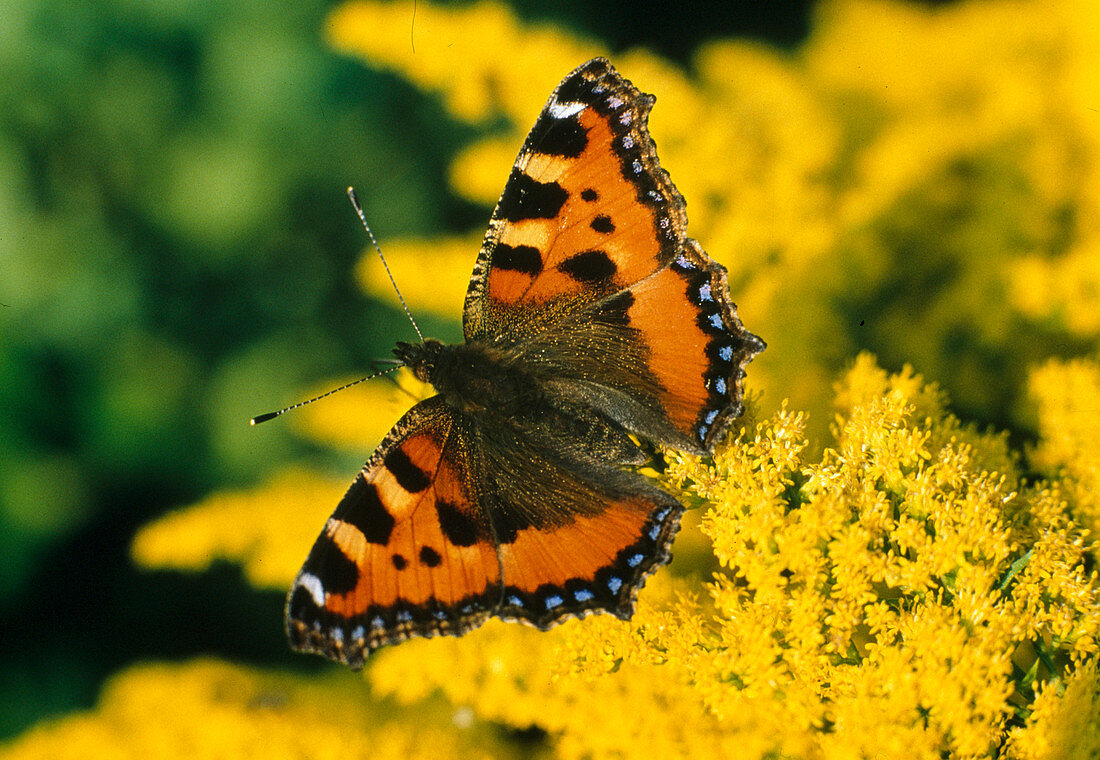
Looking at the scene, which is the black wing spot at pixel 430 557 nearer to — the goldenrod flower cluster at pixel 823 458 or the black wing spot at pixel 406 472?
the black wing spot at pixel 406 472

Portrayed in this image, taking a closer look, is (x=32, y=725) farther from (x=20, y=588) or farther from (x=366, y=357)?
(x=366, y=357)

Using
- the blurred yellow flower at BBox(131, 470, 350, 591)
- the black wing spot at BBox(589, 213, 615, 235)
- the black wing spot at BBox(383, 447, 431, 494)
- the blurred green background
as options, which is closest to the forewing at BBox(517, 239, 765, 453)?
the black wing spot at BBox(589, 213, 615, 235)

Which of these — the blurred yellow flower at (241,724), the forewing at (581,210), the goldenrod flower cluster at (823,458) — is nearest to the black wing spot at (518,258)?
the forewing at (581,210)

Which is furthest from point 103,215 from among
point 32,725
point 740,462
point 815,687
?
point 815,687

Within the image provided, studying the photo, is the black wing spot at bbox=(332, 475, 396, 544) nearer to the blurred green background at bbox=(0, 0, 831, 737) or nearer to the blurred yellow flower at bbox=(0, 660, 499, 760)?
the blurred yellow flower at bbox=(0, 660, 499, 760)

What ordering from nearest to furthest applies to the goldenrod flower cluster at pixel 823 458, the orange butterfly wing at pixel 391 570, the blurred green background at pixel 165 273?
1. the goldenrod flower cluster at pixel 823 458
2. the orange butterfly wing at pixel 391 570
3. the blurred green background at pixel 165 273

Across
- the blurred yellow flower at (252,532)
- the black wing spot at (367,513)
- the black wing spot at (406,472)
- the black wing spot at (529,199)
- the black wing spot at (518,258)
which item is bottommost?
the black wing spot at (367,513)

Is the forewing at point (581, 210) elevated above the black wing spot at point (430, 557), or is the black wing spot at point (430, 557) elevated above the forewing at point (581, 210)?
the forewing at point (581, 210)
